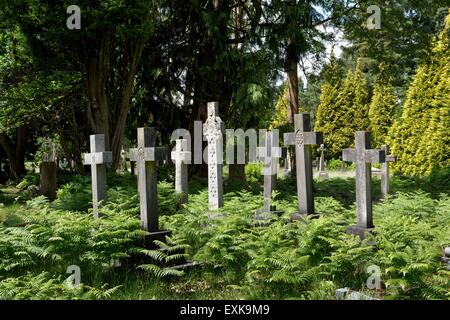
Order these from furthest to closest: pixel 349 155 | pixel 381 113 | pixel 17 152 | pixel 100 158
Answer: pixel 381 113, pixel 17 152, pixel 100 158, pixel 349 155

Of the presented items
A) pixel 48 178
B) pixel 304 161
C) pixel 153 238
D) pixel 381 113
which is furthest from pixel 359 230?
pixel 381 113

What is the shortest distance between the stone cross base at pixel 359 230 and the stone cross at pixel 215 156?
113 inches

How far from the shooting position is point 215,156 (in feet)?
30.1

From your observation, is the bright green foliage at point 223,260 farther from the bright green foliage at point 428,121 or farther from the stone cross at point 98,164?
the bright green foliage at point 428,121

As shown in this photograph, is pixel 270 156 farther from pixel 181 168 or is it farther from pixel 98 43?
pixel 98 43

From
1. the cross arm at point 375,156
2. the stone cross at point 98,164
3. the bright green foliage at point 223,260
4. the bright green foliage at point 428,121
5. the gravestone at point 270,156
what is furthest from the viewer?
the bright green foliage at point 428,121

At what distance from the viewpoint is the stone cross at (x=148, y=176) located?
6624 mm

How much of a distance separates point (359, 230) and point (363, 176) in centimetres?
85

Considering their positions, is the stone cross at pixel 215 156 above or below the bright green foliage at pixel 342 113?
below

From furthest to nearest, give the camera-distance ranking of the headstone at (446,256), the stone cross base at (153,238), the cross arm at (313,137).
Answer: the cross arm at (313,137) → the stone cross base at (153,238) → the headstone at (446,256)

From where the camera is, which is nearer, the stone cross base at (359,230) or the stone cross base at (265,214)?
the stone cross base at (359,230)

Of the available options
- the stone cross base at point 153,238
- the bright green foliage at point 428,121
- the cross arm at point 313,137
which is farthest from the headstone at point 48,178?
the bright green foliage at point 428,121

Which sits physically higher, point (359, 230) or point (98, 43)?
point (98, 43)
